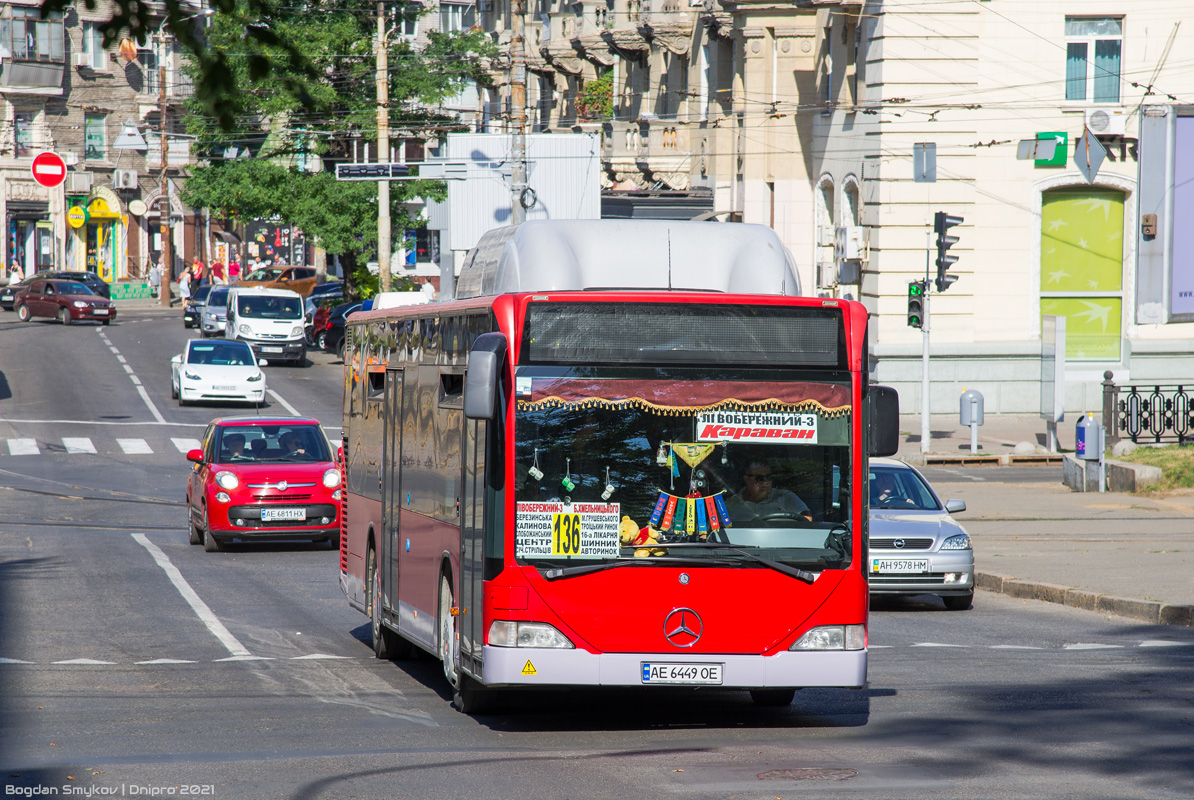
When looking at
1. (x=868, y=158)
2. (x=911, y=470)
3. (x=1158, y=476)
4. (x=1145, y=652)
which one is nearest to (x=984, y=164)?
(x=868, y=158)

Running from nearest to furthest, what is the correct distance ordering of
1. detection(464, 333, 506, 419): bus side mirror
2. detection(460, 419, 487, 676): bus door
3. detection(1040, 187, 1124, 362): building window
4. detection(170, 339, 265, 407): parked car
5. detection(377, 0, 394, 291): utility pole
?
detection(464, 333, 506, 419): bus side mirror
detection(460, 419, 487, 676): bus door
detection(1040, 187, 1124, 362): building window
detection(170, 339, 265, 407): parked car
detection(377, 0, 394, 291): utility pole

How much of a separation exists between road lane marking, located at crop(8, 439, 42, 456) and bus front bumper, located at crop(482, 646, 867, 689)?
28.3m

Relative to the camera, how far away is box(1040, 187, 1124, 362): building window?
3962 centimetres

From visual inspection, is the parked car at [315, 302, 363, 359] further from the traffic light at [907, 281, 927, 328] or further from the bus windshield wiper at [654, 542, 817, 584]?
the bus windshield wiper at [654, 542, 817, 584]

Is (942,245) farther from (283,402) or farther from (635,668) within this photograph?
(635,668)

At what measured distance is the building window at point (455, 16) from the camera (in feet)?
297

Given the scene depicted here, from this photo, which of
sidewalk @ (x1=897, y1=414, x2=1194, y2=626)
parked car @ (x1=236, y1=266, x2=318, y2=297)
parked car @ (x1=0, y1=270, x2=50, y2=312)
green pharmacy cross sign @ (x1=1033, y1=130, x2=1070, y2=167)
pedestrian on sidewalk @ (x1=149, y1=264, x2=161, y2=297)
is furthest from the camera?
pedestrian on sidewalk @ (x1=149, y1=264, x2=161, y2=297)

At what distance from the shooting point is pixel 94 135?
92375 millimetres

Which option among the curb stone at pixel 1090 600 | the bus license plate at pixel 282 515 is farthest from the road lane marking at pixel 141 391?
the curb stone at pixel 1090 600

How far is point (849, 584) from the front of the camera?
9430 millimetres

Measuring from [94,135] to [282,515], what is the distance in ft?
251

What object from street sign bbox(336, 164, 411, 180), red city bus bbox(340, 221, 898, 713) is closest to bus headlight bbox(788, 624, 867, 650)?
red city bus bbox(340, 221, 898, 713)

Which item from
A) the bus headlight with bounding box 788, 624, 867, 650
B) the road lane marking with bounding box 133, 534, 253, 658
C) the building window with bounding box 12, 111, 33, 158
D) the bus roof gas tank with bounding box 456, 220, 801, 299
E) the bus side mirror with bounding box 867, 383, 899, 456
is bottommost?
the road lane marking with bounding box 133, 534, 253, 658

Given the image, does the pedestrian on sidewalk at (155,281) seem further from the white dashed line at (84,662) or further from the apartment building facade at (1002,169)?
the white dashed line at (84,662)
